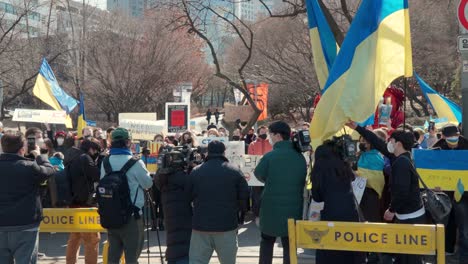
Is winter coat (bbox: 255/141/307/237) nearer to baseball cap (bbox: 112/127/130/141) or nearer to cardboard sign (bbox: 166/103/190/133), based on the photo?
baseball cap (bbox: 112/127/130/141)

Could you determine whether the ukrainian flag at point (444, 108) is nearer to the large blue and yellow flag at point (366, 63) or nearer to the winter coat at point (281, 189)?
the large blue and yellow flag at point (366, 63)

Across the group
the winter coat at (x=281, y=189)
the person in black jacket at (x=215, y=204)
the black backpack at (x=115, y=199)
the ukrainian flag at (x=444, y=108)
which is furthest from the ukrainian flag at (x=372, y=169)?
the ukrainian flag at (x=444, y=108)

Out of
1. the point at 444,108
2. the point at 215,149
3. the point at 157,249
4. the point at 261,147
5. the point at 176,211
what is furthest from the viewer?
the point at 444,108

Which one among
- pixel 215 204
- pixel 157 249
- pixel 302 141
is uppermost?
pixel 302 141

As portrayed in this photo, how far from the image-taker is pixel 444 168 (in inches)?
323

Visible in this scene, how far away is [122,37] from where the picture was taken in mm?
37906

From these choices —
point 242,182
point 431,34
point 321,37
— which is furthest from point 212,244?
point 431,34

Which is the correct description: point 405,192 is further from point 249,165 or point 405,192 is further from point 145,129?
point 145,129

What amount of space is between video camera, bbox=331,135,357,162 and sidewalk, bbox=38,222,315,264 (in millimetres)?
2907

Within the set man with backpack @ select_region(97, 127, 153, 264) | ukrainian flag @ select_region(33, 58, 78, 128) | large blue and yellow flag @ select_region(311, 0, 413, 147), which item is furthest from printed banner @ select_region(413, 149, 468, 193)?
ukrainian flag @ select_region(33, 58, 78, 128)

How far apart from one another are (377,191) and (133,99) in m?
29.2

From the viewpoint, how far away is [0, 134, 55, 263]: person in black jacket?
6.35 m

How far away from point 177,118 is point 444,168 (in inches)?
339

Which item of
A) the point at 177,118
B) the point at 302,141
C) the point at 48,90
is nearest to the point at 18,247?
the point at 302,141
